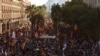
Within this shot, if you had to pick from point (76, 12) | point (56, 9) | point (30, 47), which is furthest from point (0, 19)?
point (30, 47)

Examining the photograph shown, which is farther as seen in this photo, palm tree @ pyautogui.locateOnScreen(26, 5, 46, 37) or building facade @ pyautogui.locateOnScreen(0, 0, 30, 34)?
palm tree @ pyautogui.locateOnScreen(26, 5, 46, 37)

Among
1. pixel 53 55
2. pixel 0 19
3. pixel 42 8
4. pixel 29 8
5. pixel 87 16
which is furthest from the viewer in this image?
pixel 29 8

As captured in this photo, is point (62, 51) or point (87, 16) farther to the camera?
point (87, 16)

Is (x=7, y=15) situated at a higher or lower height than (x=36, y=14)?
higher

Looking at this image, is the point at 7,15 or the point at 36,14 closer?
the point at 7,15

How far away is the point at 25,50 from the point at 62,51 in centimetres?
279

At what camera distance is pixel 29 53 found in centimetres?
2212

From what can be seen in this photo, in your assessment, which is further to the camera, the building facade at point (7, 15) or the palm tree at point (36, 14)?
the palm tree at point (36, 14)

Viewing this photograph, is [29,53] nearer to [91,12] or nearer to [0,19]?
[91,12]

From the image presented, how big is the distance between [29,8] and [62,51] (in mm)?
70554

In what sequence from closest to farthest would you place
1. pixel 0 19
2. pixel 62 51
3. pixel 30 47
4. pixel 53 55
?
pixel 53 55
pixel 62 51
pixel 30 47
pixel 0 19

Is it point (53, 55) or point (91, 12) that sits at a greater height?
point (91, 12)

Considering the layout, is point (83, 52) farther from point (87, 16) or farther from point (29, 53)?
point (87, 16)

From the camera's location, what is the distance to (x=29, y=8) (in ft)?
305
